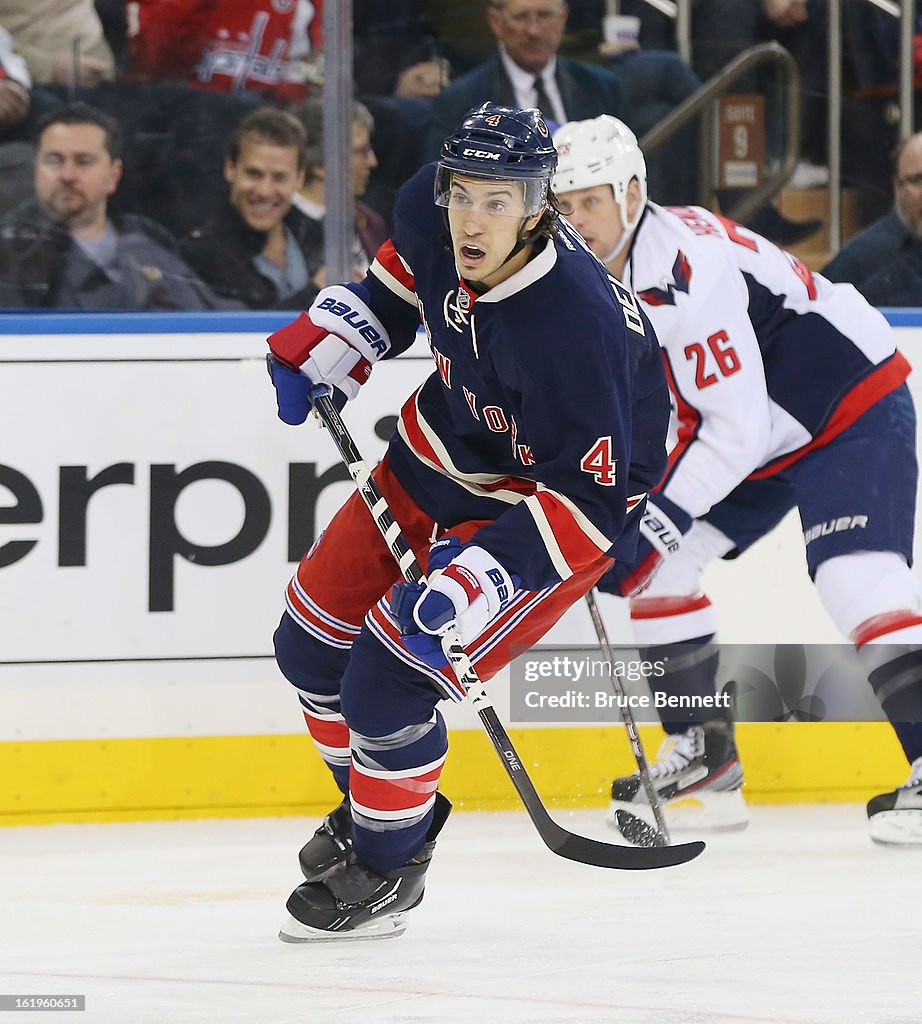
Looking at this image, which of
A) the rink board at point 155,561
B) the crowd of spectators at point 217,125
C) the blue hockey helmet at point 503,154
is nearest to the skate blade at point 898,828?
the rink board at point 155,561

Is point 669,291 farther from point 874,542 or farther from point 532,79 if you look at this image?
point 532,79

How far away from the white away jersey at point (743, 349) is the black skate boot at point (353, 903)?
0.95m

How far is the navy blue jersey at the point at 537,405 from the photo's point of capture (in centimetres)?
230

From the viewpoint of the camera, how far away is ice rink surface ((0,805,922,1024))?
2.11 m

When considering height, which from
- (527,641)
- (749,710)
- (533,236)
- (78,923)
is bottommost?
(749,710)

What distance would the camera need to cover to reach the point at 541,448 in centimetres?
235

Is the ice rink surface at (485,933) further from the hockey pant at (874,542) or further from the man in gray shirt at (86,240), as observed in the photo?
the man in gray shirt at (86,240)

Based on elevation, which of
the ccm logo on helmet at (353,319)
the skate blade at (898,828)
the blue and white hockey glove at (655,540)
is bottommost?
the skate blade at (898,828)

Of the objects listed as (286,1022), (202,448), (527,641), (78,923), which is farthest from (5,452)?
(286,1022)

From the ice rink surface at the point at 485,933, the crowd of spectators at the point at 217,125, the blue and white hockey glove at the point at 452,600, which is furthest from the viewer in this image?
the crowd of spectators at the point at 217,125

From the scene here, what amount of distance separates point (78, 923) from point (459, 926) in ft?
1.74

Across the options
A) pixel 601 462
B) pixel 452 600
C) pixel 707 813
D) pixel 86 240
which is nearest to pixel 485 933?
pixel 452 600

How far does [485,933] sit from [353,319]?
36.2 inches

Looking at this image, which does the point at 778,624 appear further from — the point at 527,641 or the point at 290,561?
the point at 527,641
